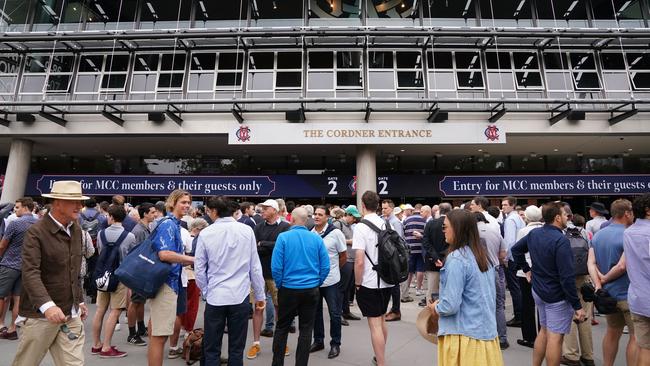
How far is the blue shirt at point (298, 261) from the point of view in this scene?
157 inches

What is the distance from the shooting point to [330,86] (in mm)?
14781

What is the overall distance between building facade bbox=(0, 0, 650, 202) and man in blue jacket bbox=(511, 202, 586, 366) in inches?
363

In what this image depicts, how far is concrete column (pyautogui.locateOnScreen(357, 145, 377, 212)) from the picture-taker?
14117 millimetres

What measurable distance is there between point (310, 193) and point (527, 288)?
437 inches

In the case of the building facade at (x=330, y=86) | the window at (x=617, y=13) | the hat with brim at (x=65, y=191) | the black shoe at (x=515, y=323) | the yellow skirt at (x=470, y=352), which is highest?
the window at (x=617, y=13)

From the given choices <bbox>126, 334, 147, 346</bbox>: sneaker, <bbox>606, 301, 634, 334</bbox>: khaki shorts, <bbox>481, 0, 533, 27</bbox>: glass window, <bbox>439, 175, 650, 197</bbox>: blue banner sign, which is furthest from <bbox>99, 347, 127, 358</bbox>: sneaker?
<bbox>481, 0, 533, 27</bbox>: glass window

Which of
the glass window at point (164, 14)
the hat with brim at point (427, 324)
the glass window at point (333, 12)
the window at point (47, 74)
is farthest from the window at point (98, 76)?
the hat with brim at point (427, 324)

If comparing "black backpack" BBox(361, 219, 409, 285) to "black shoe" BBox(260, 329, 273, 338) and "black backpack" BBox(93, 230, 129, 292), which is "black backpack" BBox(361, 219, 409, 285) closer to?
"black shoe" BBox(260, 329, 273, 338)

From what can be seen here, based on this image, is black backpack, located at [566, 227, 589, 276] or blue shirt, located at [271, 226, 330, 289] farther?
black backpack, located at [566, 227, 589, 276]

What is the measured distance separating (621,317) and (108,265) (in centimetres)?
664

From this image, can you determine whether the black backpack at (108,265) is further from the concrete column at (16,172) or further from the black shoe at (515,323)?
the concrete column at (16,172)

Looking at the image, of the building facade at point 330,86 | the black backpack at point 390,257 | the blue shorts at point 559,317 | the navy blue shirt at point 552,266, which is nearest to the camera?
the navy blue shirt at point 552,266

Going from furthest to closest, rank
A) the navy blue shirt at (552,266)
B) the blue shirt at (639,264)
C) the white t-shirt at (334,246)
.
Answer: the white t-shirt at (334,246) < the navy blue shirt at (552,266) < the blue shirt at (639,264)

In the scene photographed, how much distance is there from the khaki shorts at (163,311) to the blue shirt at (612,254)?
4954mm
